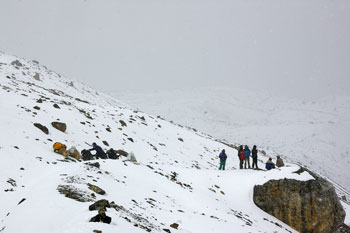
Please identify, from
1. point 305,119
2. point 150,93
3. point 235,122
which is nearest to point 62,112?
point 235,122

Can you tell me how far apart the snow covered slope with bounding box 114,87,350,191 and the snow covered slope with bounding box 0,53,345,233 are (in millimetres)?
24784

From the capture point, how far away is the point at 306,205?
1402cm

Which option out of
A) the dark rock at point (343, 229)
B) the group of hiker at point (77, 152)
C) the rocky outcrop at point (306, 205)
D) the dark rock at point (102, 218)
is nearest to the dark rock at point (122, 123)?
the group of hiker at point (77, 152)

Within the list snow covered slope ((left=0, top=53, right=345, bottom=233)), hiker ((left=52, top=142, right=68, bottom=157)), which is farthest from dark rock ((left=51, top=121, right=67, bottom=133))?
hiker ((left=52, top=142, right=68, bottom=157))

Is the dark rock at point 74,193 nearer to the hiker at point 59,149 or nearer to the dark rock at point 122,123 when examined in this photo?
the hiker at point 59,149

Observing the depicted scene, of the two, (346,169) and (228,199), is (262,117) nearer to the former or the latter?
(346,169)

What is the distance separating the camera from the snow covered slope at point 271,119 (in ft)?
139

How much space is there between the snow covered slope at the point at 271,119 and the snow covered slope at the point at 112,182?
24784 mm

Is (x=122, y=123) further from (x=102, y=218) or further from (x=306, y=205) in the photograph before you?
(x=102, y=218)

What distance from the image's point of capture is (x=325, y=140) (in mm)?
46125

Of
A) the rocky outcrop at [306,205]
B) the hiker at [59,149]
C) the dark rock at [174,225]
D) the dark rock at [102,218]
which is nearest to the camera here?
the dark rock at [102,218]

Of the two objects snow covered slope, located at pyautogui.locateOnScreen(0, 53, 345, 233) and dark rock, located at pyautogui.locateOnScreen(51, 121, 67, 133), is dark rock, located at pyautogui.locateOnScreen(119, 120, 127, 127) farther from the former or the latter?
dark rock, located at pyautogui.locateOnScreen(51, 121, 67, 133)

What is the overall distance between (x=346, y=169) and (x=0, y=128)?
149 ft

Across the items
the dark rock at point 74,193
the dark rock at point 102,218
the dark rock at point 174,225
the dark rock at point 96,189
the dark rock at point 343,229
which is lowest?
the dark rock at point 343,229
